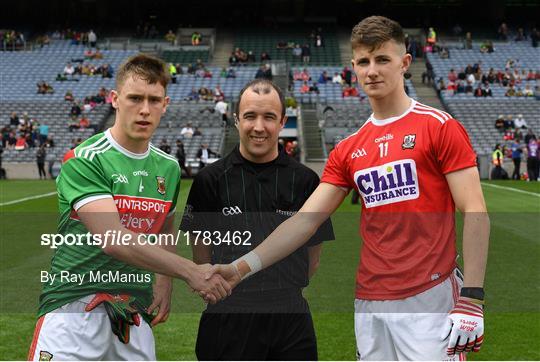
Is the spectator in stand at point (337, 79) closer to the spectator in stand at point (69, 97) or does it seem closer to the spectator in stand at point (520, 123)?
the spectator in stand at point (520, 123)

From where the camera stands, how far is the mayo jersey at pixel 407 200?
11.3 feet

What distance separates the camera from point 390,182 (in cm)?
349

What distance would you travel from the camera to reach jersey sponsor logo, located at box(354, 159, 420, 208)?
3.46 metres

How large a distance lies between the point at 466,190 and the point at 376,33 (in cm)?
88

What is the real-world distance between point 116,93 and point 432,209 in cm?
172

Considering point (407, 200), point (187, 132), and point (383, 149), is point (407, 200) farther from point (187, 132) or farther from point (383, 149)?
point (187, 132)

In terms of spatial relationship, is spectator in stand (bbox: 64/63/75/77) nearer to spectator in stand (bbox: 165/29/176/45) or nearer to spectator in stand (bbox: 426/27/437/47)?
spectator in stand (bbox: 165/29/176/45)

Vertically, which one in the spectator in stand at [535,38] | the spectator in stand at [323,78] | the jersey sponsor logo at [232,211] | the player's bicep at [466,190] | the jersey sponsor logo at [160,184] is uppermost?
the spectator in stand at [535,38]

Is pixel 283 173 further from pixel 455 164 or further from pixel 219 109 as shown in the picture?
pixel 219 109

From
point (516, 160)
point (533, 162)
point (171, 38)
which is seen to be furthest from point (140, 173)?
point (171, 38)

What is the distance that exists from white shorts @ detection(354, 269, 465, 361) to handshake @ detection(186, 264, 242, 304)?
686 mm

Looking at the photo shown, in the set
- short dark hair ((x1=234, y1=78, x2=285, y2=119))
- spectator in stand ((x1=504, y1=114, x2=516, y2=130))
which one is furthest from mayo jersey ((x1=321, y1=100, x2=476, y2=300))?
spectator in stand ((x1=504, y1=114, x2=516, y2=130))

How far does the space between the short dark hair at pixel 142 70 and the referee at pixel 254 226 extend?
0.46m

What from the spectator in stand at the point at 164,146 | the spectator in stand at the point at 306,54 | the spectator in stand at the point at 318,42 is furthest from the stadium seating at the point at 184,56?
the spectator in stand at the point at 164,146
